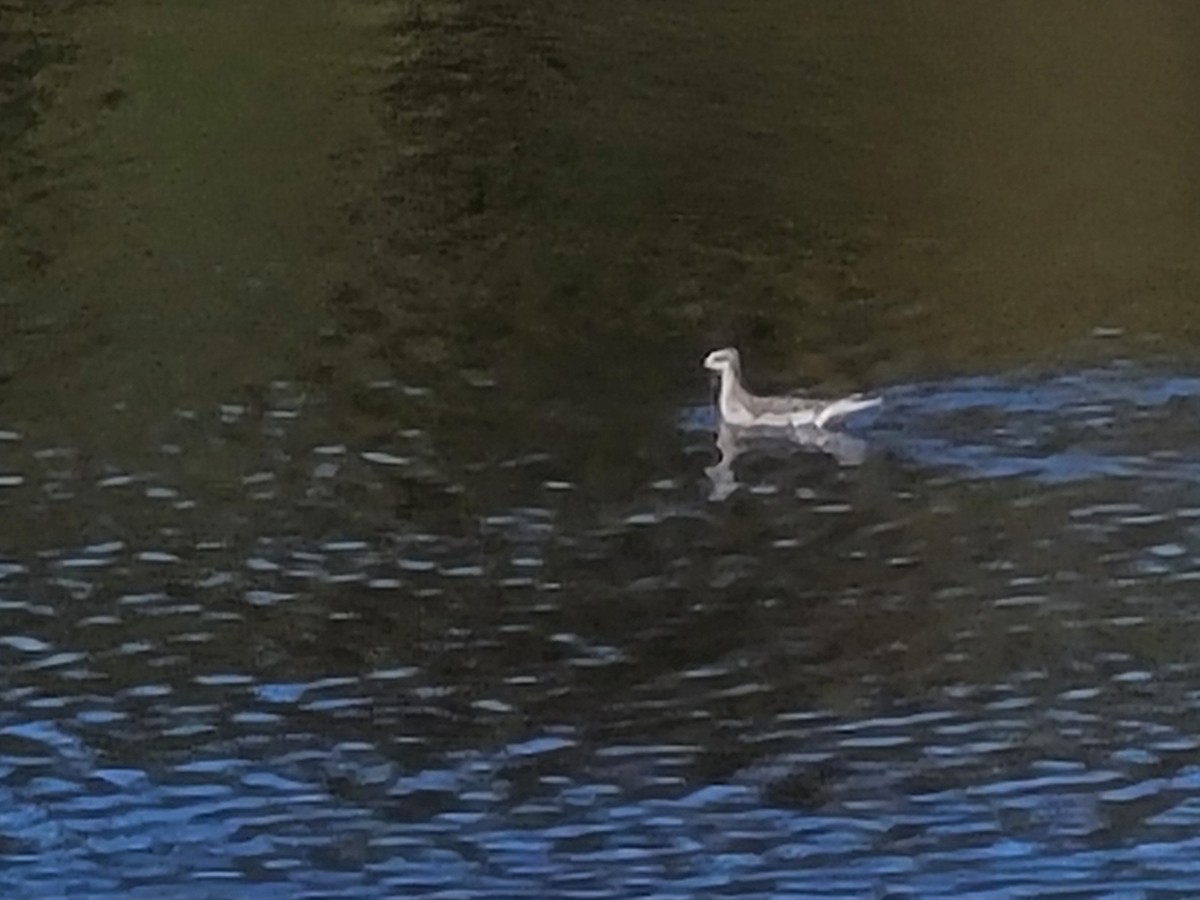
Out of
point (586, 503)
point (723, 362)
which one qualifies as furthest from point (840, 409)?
point (586, 503)

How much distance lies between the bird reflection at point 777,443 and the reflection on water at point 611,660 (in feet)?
0.48

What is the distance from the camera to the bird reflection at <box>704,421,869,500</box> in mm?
22016

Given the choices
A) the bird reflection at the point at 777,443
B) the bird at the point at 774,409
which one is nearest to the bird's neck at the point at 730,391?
the bird at the point at 774,409

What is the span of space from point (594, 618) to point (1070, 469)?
14.7ft

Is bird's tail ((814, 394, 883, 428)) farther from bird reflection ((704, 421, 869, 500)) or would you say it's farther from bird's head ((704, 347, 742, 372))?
bird's head ((704, 347, 742, 372))

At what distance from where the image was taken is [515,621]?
760 inches

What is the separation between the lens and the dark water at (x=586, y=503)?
16656 mm

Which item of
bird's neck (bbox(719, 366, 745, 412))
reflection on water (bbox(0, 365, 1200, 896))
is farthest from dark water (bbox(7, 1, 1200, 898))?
bird's neck (bbox(719, 366, 745, 412))

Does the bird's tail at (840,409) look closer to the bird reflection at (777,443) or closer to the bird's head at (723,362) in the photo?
the bird reflection at (777,443)

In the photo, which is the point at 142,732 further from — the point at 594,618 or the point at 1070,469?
the point at 1070,469

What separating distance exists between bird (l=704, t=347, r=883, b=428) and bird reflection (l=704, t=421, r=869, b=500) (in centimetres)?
5

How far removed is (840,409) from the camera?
22.4 meters

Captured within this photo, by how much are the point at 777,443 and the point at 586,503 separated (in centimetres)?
222

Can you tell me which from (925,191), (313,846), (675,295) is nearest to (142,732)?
(313,846)
